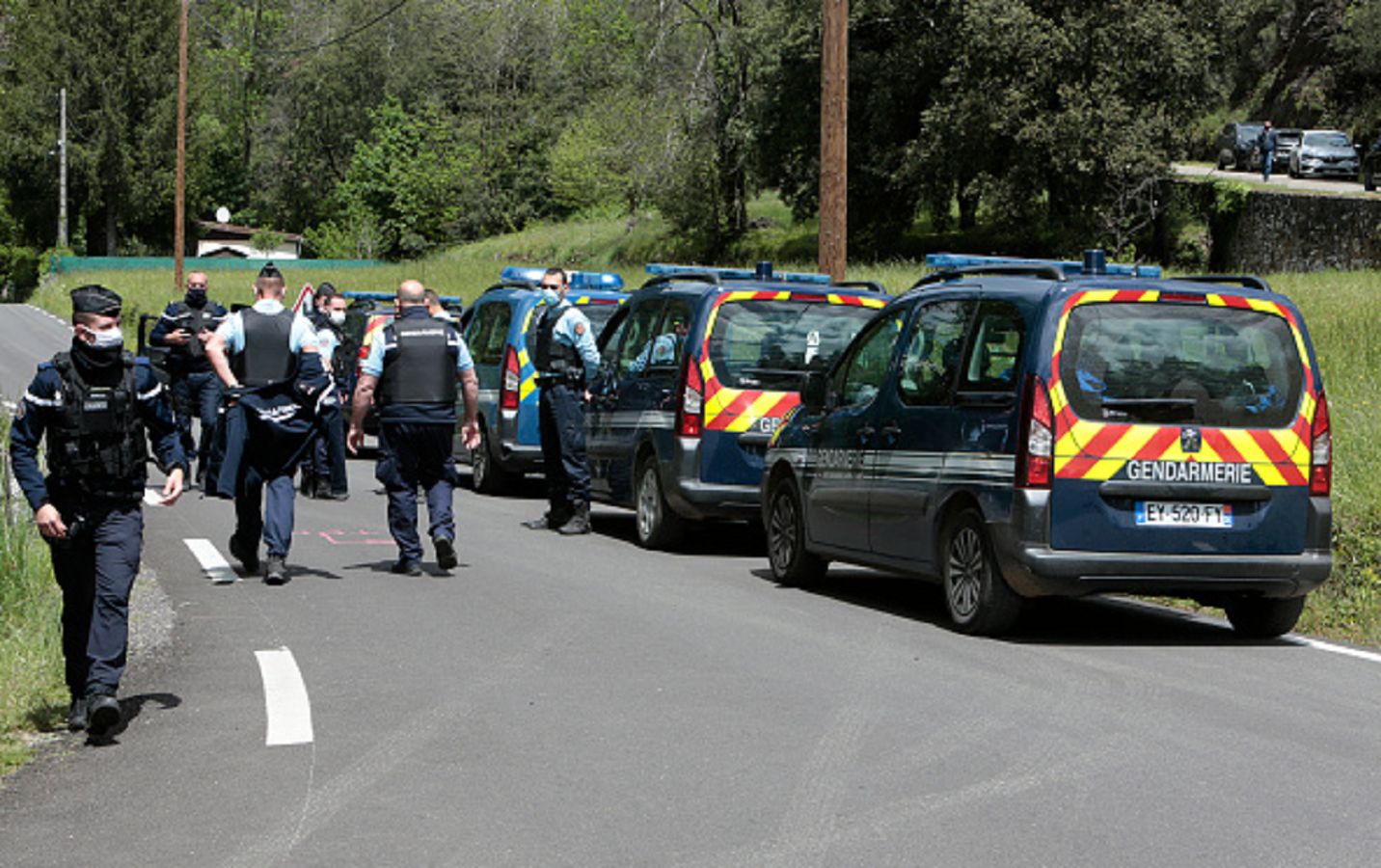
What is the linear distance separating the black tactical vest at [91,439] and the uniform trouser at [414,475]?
4799mm

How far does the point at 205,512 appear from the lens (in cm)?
1698

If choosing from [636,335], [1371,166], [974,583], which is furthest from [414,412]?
[1371,166]

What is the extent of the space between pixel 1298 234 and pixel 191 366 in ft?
106

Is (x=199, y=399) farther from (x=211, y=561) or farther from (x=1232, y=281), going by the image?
(x=1232, y=281)

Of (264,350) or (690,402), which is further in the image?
(690,402)

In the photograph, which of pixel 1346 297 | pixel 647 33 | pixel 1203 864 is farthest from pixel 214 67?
pixel 1203 864

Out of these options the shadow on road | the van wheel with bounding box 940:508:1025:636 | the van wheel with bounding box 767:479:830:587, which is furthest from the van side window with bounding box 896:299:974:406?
the van wheel with bounding box 767:479:830:587

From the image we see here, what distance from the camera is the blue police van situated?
18.0 metres

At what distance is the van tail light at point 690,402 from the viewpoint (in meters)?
13.7

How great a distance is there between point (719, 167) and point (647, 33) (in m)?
4.95

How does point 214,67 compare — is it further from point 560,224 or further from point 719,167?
point 719,167

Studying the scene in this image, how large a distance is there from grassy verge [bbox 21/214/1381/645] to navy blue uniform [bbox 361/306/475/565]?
5577mm

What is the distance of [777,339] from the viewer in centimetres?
1386

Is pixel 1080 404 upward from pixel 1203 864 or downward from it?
upward
